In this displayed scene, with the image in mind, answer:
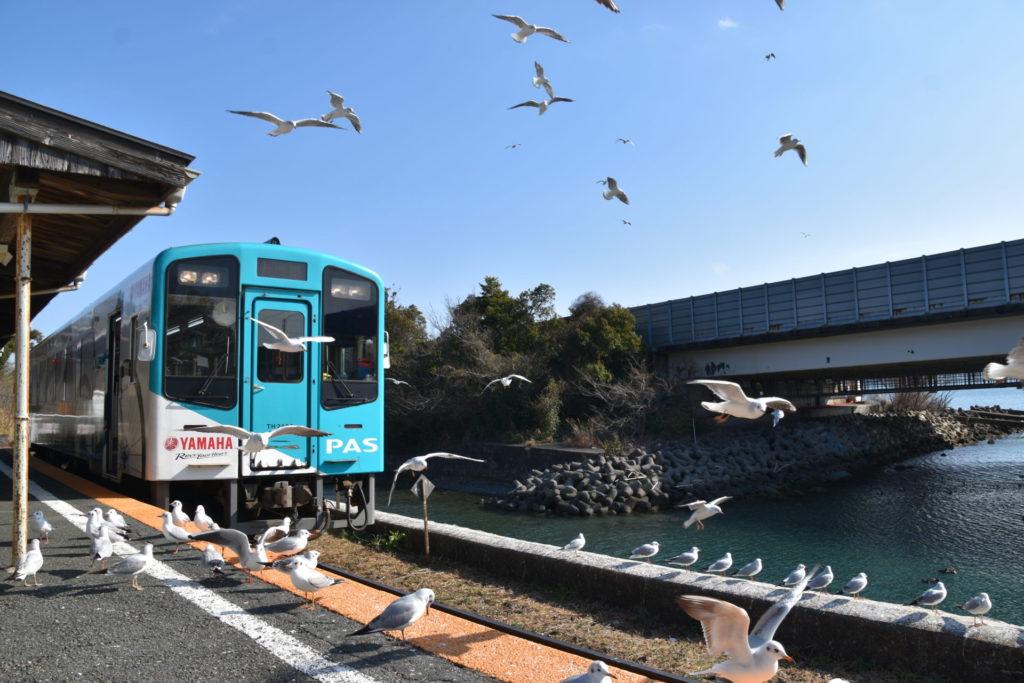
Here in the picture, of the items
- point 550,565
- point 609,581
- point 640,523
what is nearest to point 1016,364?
point 609,581

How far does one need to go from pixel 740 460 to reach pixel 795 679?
21293 millimetres

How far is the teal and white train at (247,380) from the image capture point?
8.09m

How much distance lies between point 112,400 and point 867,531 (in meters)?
15.4

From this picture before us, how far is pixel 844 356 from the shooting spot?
26.2 metres

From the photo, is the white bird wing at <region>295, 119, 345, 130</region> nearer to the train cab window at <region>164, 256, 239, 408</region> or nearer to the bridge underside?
the train cab window at <region>164, 256, 239, 408</region>

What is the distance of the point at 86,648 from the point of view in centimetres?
421

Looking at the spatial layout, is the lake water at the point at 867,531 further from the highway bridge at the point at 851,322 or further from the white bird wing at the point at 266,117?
the white bird wing at the point at 266,117

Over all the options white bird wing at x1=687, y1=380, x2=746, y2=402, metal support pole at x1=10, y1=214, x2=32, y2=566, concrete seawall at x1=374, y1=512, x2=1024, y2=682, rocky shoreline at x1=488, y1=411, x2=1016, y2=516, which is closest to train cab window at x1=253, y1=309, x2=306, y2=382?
metal support pole at x1=10, y1=214, x2=32, y2=566

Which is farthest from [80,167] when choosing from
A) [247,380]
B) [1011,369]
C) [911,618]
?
[911,618]

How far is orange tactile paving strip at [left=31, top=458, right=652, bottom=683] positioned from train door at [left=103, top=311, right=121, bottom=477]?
4582 mm

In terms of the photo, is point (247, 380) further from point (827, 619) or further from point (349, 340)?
point (827, 619)

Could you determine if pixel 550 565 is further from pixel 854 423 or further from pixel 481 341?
pixel 854 423

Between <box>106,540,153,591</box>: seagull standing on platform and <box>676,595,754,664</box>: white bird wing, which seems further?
<box>106,540,153,591</box>: seagull standing on platform

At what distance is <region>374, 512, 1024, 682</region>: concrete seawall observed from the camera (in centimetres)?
489
